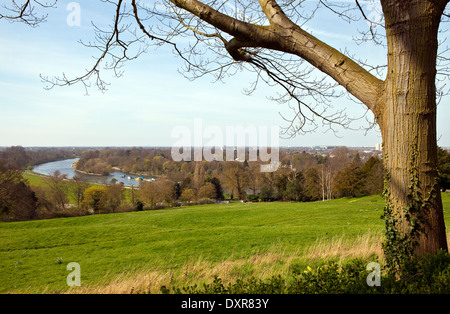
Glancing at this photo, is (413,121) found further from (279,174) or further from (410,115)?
(279,174)

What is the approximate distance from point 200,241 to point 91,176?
137 feet

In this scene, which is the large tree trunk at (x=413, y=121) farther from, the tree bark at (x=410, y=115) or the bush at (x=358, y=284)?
the bush at (x=358, y=284)

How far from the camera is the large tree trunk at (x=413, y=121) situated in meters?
3.16

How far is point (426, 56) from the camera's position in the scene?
10.4ft

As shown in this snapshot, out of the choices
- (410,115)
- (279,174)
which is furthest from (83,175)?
(410,115)

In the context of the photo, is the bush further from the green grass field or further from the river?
the river

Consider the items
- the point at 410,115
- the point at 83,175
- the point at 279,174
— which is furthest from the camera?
the point at 83,175

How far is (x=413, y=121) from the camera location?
10.5 feet

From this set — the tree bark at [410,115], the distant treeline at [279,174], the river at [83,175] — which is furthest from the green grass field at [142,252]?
the river at [83,175]

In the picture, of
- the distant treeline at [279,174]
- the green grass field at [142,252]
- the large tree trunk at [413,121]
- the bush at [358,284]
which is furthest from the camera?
the distant treeline at [279,174]

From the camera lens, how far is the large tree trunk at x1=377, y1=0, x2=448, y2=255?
125 inches

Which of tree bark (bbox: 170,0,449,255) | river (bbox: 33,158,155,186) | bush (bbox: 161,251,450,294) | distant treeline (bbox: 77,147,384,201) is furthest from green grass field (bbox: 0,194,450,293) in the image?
river (bbox: 33,158,155,186)

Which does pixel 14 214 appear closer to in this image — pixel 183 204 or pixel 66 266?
pixel 183 204
